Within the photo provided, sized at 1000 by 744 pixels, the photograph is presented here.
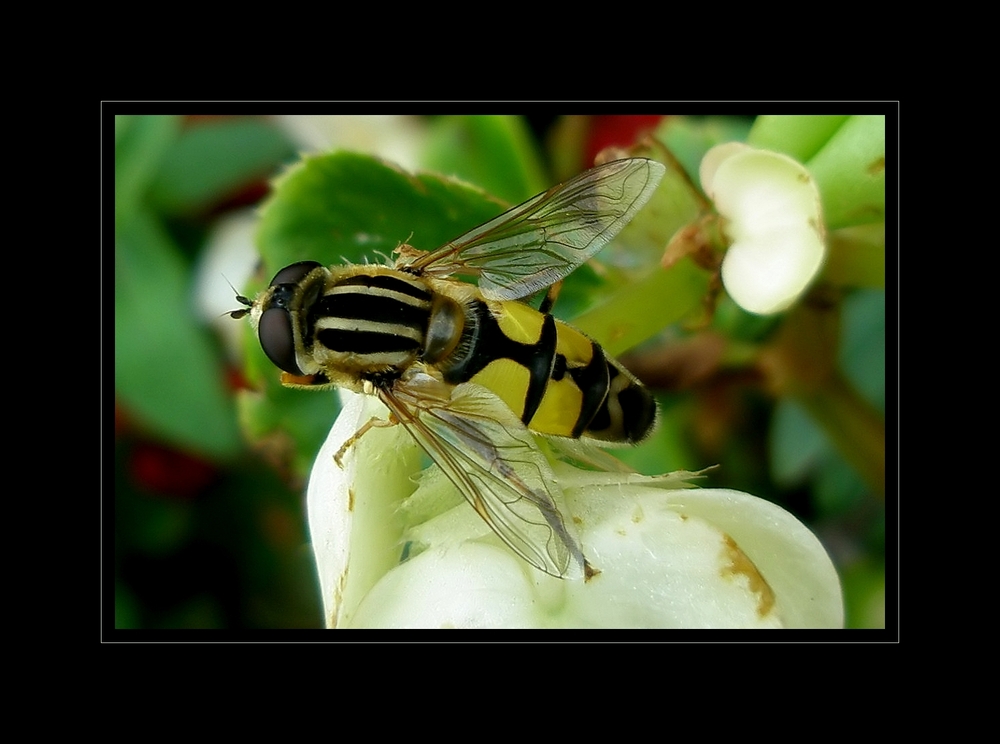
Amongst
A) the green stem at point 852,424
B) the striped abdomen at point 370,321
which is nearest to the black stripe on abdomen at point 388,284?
the striped abdomen at point 370,321

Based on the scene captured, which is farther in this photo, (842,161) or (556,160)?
(556,160)

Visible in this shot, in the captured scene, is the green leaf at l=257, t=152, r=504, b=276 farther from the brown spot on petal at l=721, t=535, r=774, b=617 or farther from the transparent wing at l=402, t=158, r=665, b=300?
the brown spot on petal at l=721, t=535, r=774, b=617

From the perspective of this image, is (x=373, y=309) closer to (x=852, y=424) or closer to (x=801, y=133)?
(x=801, y=133)

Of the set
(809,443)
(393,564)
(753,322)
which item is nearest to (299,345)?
(393,564)

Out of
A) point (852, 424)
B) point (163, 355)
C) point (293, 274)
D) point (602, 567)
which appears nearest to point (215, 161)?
point (163, 355)

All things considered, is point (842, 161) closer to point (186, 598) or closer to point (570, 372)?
point (570, 372)

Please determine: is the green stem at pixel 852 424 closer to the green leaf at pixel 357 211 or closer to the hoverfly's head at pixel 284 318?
the green leaf at pixel 357 211
